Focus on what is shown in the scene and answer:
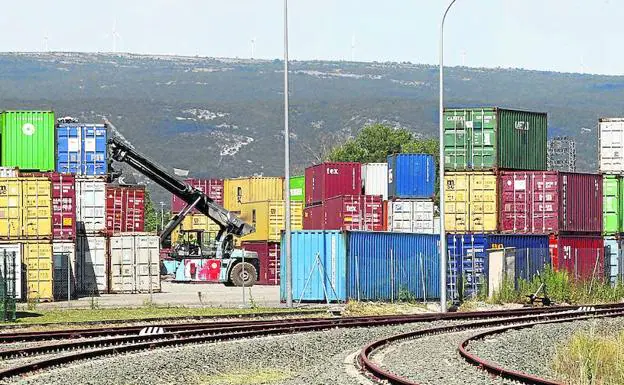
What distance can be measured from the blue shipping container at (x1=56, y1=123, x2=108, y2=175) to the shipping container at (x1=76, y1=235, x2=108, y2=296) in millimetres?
3135

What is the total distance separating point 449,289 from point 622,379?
1126 inches

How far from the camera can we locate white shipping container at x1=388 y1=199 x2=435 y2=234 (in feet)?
203

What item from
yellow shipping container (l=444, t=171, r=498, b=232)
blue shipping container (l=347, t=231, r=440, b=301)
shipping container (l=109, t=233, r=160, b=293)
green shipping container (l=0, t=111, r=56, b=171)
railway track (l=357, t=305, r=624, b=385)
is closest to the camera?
railway track (l=357, t=305, r=624, b=385)

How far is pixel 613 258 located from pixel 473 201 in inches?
289

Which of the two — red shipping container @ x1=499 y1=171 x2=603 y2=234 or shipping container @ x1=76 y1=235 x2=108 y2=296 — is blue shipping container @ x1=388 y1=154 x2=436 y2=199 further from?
shipping container @ x1=76 y1=235 x2=108 y2=296

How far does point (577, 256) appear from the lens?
53750 mm

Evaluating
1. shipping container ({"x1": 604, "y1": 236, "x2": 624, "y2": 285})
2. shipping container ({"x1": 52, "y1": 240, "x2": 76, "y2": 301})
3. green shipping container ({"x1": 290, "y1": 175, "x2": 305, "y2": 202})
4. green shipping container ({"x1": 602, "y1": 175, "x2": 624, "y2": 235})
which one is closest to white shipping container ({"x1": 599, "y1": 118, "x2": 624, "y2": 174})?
green shipping container ({"x1": 602, "y1": 175, "x2": 624, "y2": 235})

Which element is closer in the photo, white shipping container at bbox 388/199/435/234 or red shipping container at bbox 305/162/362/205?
white shipping container at bbox 388/199/435/234

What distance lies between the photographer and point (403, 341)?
91.5 ft

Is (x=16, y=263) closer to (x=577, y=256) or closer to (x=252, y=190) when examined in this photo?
(x=577, y=256)

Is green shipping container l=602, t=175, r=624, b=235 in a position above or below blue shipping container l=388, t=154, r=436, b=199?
below

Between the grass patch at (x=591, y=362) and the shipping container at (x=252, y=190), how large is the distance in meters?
60.6

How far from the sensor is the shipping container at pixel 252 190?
85.1m

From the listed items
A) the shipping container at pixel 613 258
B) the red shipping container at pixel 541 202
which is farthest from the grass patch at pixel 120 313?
the shipping container at pixel 613 258
